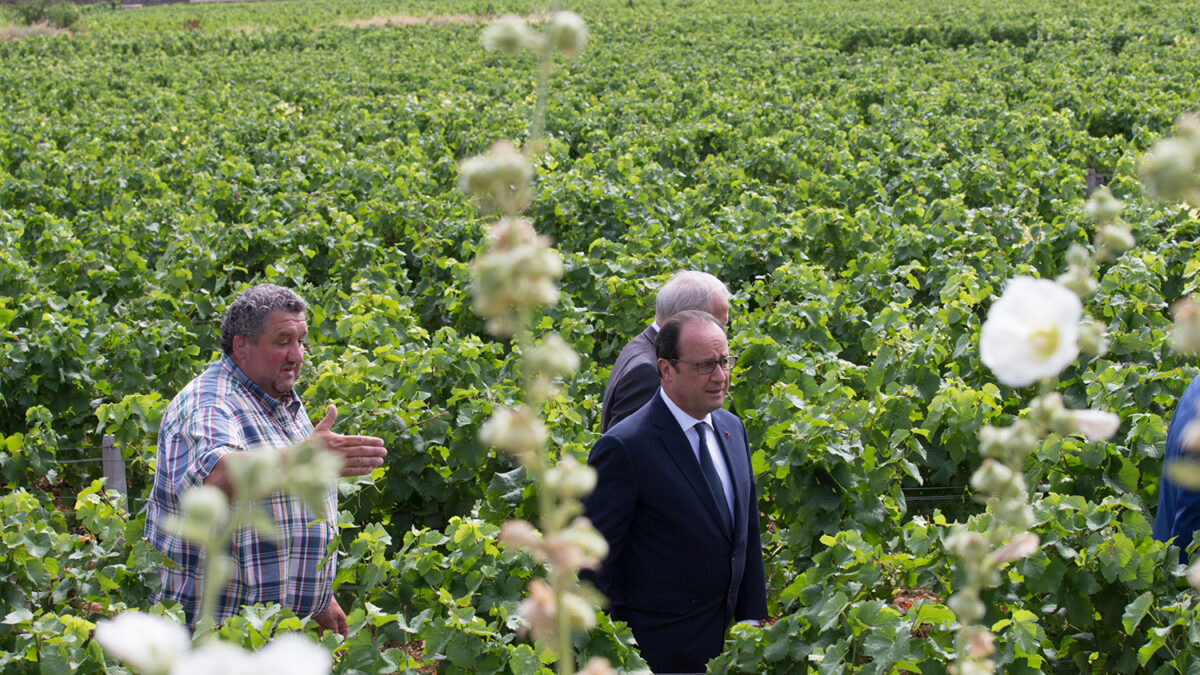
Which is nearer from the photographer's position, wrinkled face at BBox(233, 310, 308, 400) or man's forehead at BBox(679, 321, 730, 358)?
man's forehead at BBox(679, 321, 730, 358)

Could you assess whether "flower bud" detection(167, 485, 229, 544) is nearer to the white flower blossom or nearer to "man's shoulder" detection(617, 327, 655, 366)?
the white flower blossom

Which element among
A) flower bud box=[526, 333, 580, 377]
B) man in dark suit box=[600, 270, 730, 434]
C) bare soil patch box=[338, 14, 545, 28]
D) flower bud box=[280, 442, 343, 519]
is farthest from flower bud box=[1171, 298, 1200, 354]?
bare soil patch box=[338, 14, 545, 28]

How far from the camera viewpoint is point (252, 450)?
3.24 m

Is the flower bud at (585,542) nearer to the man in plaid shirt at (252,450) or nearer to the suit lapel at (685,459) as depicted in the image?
the man in plaid shirt at (252,450)

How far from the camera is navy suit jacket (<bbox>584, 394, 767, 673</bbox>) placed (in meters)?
3.35

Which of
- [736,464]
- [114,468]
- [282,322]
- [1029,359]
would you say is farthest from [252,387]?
[1029,359]

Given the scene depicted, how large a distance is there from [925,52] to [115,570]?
2445cm

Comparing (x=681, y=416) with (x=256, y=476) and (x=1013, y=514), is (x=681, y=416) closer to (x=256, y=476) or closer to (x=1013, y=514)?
(x=1013, y=514)

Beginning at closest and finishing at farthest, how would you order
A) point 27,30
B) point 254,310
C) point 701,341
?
1. point 701,341
2. point 254,310
3. point 27,30

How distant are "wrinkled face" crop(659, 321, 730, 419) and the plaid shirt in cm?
123

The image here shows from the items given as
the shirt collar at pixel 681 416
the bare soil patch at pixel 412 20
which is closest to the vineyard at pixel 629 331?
the shirt collar at pixel 681 416

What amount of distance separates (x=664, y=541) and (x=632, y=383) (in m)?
0.75

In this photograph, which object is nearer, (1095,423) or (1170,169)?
(1170,169)

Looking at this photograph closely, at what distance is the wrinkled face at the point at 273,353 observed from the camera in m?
3.45
